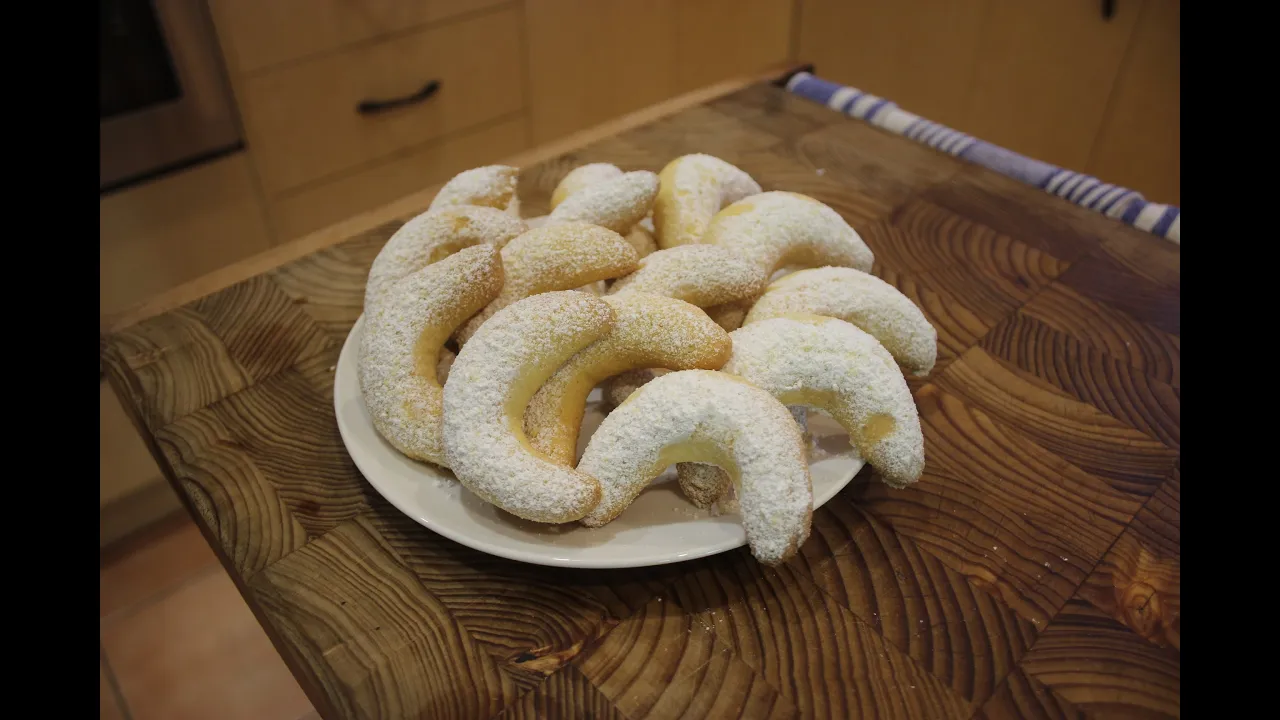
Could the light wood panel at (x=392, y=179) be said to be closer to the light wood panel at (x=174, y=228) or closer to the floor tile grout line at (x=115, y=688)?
the light wood panel at (x=174, y=228)

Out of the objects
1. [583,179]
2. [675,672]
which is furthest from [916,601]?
[583,179]

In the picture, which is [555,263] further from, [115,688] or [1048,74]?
[1048,74]

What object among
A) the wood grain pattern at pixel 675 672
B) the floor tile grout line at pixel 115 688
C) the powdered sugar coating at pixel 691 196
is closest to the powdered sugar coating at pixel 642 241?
the powdered sugar coating at pixel 691 196

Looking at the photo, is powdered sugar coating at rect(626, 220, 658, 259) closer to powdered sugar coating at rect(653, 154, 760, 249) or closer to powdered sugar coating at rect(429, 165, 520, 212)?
powdered sugar coating at rect(653, 154, 760, 249)

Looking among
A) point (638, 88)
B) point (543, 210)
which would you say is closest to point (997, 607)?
point (543, 210)

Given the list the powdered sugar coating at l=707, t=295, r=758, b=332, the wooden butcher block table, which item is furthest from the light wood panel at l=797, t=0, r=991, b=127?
the powdered sugar coating at l=707, t=295, r=758, b=332
